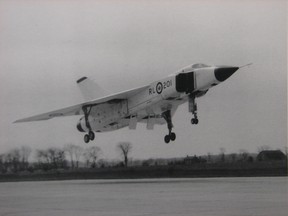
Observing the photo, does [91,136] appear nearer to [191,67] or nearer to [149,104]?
[149,104]

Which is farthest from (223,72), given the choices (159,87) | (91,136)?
(91,136)

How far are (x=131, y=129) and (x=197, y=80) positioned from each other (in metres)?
6.56

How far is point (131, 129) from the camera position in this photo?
31.7 m

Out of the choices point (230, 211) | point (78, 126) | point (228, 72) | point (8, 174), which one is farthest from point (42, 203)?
point (8, 174)

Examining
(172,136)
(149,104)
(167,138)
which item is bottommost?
(167,138)

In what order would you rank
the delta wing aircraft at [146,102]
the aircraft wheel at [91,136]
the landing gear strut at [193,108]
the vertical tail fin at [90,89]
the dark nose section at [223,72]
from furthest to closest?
the vertical tail fin at [90,89] → the aircraft wheel at [91,136] → the delta wing aircraft at [146,102] → the dark nose section at [223,72] → the landing gear strut at [193,108]

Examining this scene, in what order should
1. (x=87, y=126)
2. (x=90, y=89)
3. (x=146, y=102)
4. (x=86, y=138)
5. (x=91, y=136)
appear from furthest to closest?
(x=90, y=89) → (x=87, y=126) → (x=86, y=138) → (x=91, y=136) → (x=146, y=102)

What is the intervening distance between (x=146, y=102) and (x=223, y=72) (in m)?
6.78

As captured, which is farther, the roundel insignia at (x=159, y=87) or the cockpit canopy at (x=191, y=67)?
the roundel insignia at (x=159, y=87)

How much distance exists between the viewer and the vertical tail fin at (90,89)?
40.1 meters

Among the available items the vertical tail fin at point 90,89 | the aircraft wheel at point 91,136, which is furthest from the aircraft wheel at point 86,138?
the vertical tail fin at point 90,89

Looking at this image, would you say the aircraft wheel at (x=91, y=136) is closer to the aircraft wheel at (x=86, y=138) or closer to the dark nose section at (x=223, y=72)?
the aircraft wheel at (x=86, y=138)

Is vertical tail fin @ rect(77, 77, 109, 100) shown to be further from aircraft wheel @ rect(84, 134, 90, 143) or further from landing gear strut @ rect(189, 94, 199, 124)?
landing gear strut @ rect(189, 94, 199, 124)

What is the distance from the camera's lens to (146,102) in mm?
31141
